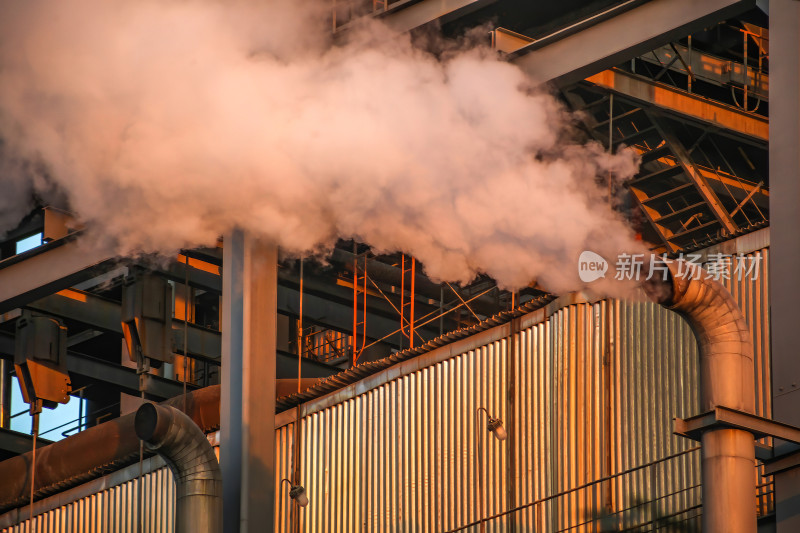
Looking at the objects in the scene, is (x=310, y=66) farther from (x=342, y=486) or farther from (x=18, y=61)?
(x=342, y=486)

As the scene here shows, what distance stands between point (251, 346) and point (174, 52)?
11.3ft

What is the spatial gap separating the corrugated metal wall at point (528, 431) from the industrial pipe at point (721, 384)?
7.24 ft

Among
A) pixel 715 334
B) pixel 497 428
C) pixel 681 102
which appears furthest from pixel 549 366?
pixel 681 102

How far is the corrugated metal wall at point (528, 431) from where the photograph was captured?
48.2 ft

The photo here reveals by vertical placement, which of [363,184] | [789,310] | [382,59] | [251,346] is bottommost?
[789,310]

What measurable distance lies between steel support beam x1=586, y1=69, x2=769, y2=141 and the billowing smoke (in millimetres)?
1505

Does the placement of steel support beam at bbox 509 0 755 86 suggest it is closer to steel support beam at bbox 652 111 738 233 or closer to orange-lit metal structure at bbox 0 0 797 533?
orange-lit metal structure at bbox 0 0 797 533

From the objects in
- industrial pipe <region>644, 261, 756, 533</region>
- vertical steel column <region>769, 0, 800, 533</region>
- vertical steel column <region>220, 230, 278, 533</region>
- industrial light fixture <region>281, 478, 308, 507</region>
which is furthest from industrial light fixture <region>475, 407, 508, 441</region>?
industrial pipe <region>644, 261, 756, 533</region>

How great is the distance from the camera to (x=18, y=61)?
1761 centimetres

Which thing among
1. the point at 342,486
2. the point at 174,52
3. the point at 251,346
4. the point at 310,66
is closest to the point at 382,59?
the point at 310,66

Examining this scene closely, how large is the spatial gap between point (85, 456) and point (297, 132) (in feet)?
25.4

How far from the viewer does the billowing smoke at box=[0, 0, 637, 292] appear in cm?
1644

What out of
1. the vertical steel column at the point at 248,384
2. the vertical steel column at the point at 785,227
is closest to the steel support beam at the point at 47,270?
the vertical steel column at the point at 248,384

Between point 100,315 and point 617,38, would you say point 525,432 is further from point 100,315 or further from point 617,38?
point 100,315
